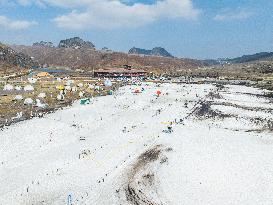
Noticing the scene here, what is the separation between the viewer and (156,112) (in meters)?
70.3

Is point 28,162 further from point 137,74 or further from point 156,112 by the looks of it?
point 137,74

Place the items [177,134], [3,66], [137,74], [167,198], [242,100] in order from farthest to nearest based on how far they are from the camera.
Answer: [3,66] < [137,74] < [242,100] < [177,134] < [167,198]

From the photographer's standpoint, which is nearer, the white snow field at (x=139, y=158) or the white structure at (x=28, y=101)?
the white snow field at (x=139, y=158)

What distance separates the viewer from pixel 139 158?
41750 millimetres

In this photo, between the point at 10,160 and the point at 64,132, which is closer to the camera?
the point at 10,160

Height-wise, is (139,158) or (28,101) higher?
(139,158)

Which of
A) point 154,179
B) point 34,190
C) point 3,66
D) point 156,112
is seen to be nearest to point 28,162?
point 34,190

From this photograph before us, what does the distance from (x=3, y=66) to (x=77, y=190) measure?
476 ft

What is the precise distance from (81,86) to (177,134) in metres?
59.7

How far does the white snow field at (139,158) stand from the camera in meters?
32.2

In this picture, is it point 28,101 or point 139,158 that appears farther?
point 28,101

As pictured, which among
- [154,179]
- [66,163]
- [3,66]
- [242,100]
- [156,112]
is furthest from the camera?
[3,66]

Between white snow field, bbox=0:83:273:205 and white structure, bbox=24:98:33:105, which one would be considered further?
white structure, bbox=24:98:33:105

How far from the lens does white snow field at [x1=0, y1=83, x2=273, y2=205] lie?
3225 cm
